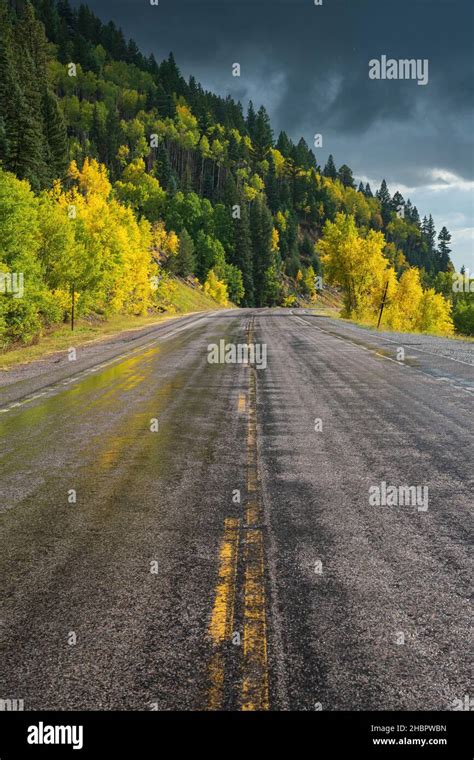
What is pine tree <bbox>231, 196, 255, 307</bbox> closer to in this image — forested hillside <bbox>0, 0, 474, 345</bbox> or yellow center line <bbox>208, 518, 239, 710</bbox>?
forested hillside <bbox>0, 0, 474, 345</bbox>

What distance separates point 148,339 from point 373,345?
999 centimetres

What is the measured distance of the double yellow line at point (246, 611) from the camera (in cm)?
274

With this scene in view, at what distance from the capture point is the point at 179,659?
2990mm

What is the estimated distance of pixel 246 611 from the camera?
3432 mm

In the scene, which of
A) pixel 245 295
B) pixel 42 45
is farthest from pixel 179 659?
pixel 42 45

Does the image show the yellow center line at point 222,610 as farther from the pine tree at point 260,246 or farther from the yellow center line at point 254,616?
the pine tree at point 260,246

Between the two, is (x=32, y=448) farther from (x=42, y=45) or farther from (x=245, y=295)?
(x=42, y=45)

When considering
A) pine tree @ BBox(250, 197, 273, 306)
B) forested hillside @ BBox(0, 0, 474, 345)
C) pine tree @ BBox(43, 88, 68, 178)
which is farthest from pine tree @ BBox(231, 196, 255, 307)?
pine tree @ BBox(43, 88, 68, 178)

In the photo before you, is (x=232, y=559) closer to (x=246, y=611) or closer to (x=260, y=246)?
(x=246, y=611)

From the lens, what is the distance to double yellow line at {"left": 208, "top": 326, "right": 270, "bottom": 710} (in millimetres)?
2740

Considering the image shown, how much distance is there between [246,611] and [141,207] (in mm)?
114838

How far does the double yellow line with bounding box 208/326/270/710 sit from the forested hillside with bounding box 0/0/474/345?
1707 cm
